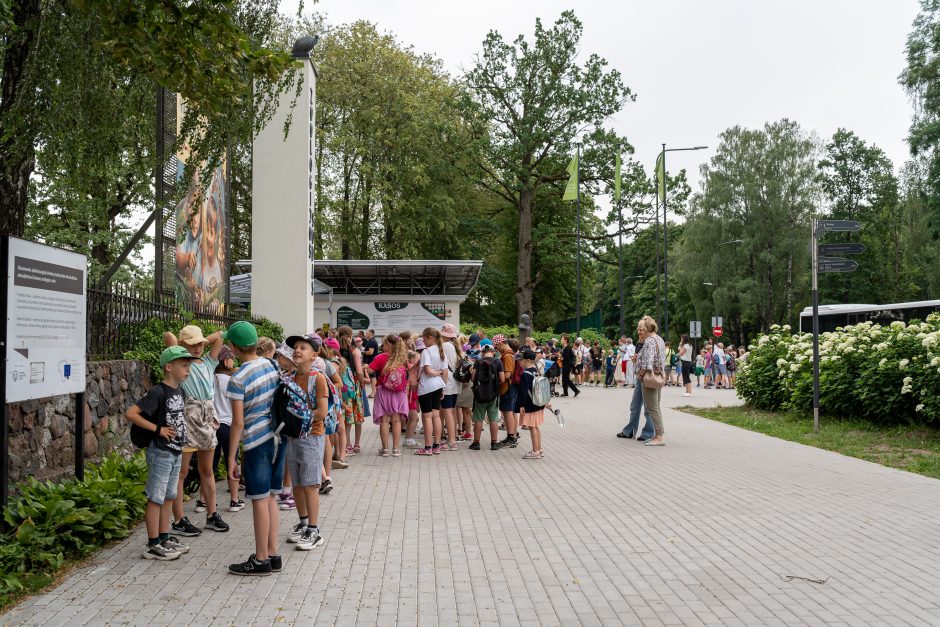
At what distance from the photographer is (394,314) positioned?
118 ft

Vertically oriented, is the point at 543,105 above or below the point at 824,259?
above

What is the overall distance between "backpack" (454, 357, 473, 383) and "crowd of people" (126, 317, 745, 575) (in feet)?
0.05

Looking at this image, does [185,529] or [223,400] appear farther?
[223,400]

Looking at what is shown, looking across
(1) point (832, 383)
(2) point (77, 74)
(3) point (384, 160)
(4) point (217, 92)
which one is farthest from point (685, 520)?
(3) point (384, 160)

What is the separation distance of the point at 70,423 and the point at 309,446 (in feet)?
9.89

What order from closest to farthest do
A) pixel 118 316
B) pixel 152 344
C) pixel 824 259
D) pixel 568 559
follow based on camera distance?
1. pixel 568 559
2. pixel 118 316
3. pixel 152 344
4. pixel 824 259

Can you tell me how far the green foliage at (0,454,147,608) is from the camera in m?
5.42

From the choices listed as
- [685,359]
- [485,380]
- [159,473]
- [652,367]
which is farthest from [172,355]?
[685,359]

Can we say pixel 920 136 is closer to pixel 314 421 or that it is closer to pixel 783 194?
pixel 783 194

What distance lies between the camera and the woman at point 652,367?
43.4 ft

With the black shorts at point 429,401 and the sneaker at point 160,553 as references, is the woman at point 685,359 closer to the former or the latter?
the black shorts at point 429,401

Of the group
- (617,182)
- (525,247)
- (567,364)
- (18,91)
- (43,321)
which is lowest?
(567,364)

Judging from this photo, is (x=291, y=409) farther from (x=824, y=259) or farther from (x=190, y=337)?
(x=824, y=259)

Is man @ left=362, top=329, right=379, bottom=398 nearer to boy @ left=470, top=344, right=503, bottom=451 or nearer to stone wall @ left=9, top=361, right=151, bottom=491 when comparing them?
boy @ left=470, top=344, right=503, bottom=451
